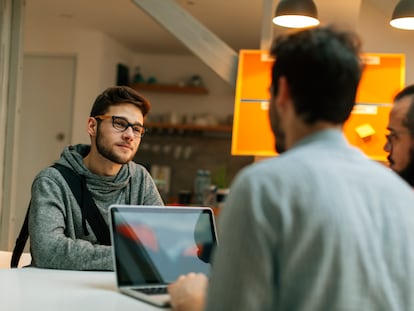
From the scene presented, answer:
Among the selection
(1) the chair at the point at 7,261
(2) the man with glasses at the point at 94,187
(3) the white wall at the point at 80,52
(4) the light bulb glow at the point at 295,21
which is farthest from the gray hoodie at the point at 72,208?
(3) the white wall at the point at 80,52

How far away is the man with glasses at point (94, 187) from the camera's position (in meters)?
2.13

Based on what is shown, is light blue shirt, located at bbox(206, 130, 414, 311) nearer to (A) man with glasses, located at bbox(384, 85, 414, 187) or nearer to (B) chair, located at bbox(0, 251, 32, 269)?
(A) man with glasses, located at bbox(384, 85, 414, 187)

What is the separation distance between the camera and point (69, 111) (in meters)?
7.35

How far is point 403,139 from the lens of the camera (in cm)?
214

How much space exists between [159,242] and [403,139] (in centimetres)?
86

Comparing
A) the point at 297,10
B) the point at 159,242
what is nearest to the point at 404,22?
the point at 297,10

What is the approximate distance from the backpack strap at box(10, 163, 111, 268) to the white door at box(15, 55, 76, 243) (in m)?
5.02

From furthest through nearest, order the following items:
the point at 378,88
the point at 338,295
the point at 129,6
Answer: the point at 129,6 → the point at 378,88 → the point at 338,295

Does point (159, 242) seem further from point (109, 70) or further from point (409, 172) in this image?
point (109, 70)

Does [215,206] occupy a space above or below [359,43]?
below

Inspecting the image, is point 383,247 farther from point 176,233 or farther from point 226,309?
point 176,233

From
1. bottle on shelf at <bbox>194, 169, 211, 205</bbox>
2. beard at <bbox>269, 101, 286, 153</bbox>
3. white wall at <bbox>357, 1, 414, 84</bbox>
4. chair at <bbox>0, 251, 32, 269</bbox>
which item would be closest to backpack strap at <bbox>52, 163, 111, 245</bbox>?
chair at <bbox>0, 251, 32, 269</bbox>

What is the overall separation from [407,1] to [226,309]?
3.01m

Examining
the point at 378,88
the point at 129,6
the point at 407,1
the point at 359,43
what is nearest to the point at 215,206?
the point at 129,6
